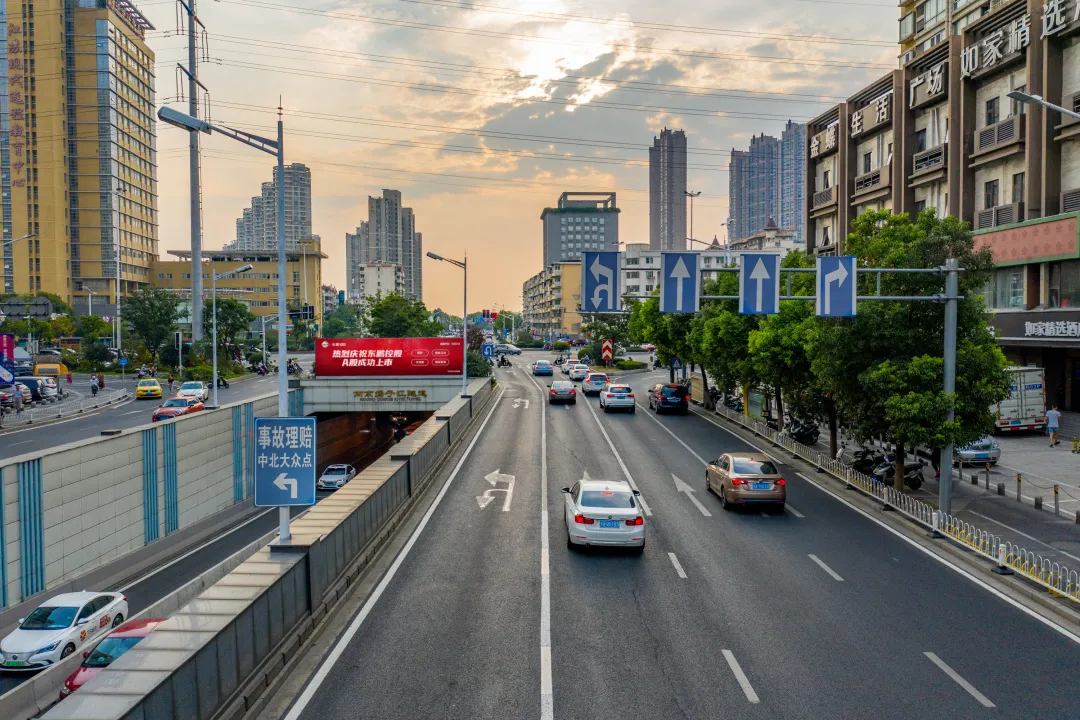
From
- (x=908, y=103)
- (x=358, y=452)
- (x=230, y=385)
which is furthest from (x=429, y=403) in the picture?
(x=908, y=103)

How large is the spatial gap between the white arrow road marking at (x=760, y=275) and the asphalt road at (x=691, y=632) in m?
5.77

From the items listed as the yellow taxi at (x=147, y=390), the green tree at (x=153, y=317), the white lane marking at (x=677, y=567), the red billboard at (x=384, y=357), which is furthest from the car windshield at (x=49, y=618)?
the green tree at (x=153, y=317)

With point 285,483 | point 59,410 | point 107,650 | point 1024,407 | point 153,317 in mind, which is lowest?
point 107,650

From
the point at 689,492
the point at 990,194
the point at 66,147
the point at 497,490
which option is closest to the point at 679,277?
the point at 689,492

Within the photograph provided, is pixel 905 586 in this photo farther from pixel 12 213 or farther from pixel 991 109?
pixel 12 213

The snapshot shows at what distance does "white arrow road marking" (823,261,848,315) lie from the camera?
60.7ft

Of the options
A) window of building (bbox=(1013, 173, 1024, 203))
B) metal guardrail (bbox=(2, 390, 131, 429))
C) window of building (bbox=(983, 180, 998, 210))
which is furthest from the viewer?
metal guardrail (bbox=(2, 390, 131, 429))

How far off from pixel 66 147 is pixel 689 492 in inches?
5022

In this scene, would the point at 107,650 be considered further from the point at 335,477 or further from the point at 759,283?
the point at 335,477

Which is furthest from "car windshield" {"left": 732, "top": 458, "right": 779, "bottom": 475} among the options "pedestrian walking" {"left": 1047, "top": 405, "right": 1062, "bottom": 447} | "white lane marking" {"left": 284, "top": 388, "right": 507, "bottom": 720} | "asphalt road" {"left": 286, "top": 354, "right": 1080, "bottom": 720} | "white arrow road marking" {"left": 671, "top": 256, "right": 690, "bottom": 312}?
"pedestrian walking" {"left": 1047, "top": 405, "right": 1062, "bottom": 447}

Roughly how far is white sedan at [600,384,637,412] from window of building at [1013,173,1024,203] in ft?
71.9

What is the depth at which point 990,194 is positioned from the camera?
39938 millimetres

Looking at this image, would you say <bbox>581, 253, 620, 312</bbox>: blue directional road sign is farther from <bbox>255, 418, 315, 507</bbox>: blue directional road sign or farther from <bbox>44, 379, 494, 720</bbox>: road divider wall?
<bbox>255, 418, 315, 507</bbox>: blue directional road sign

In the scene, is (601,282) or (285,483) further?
(601,282)
